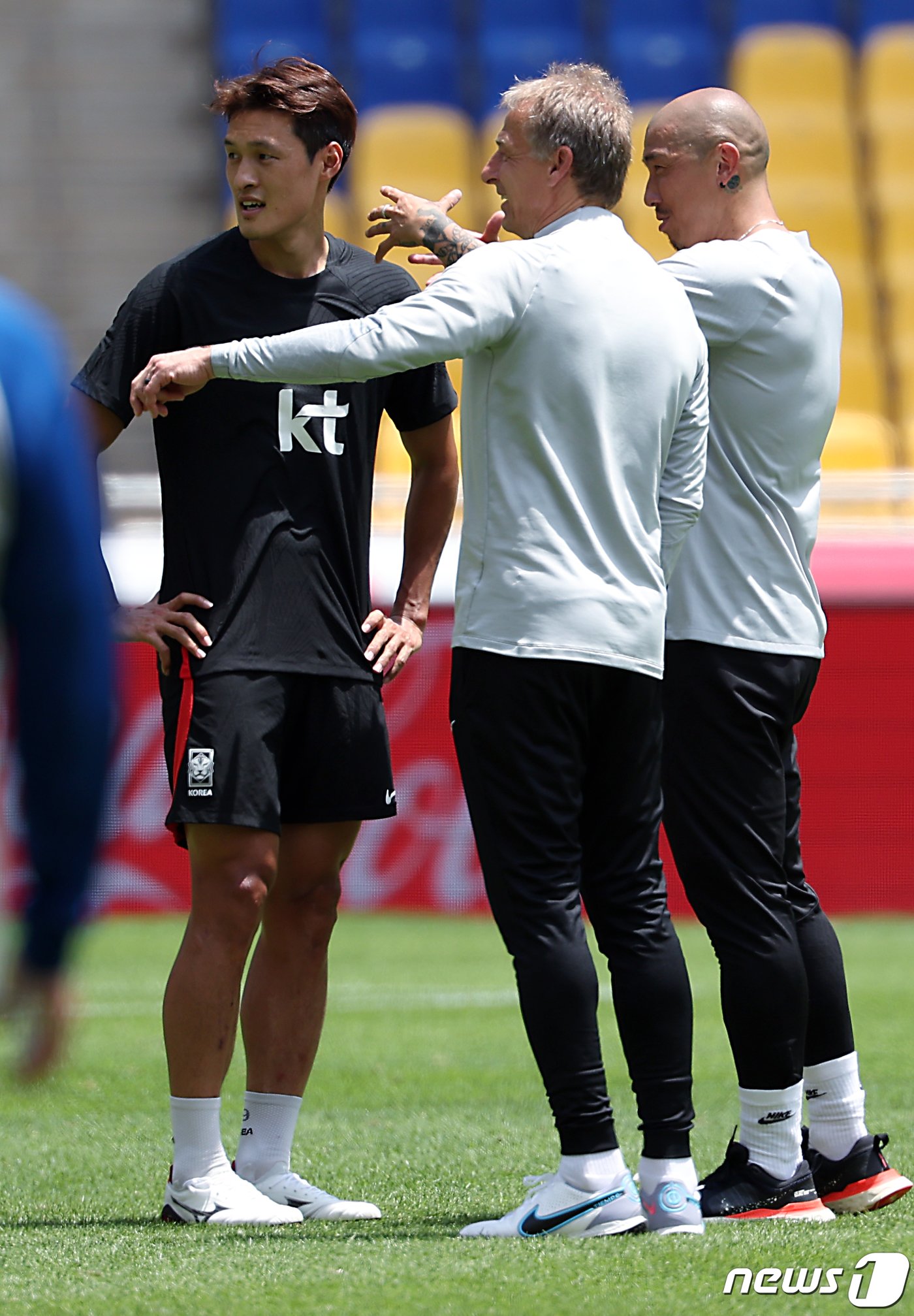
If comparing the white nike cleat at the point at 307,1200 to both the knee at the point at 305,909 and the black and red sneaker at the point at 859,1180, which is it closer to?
the knee at the point at 305,909

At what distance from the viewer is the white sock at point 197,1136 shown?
311 centimetres

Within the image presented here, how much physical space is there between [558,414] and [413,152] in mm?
12564

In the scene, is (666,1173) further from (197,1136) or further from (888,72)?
(888,72)

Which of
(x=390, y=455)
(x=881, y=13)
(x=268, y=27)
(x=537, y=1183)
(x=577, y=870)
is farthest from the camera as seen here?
(x=881, y=13)

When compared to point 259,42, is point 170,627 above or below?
below

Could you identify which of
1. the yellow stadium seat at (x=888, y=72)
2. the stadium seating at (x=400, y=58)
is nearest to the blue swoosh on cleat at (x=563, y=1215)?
the stadium seating at (x=400, y=58)

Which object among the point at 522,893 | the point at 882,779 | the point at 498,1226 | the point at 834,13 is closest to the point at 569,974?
the point at 522,893

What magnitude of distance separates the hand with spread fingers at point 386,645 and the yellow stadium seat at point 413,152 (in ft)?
38.8

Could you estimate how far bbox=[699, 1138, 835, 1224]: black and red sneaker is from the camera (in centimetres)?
312

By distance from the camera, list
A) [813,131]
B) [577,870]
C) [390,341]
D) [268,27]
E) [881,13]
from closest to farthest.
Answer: [390,341] → [577,870] → [268,27] → [813,131] → [881,13]

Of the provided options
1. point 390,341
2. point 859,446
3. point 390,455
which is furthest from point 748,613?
point 859,446

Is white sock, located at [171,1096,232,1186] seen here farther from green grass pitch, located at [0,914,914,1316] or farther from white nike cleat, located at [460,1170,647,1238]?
white nike cleat, located at [460,1170,647,1238]

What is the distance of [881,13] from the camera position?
15.6 m

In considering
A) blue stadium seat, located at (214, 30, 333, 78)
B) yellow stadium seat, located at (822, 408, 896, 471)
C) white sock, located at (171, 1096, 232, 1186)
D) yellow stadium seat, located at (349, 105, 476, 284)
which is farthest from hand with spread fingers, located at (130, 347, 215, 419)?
yellow stadium seat, located at (349, 105, 476, 284)
